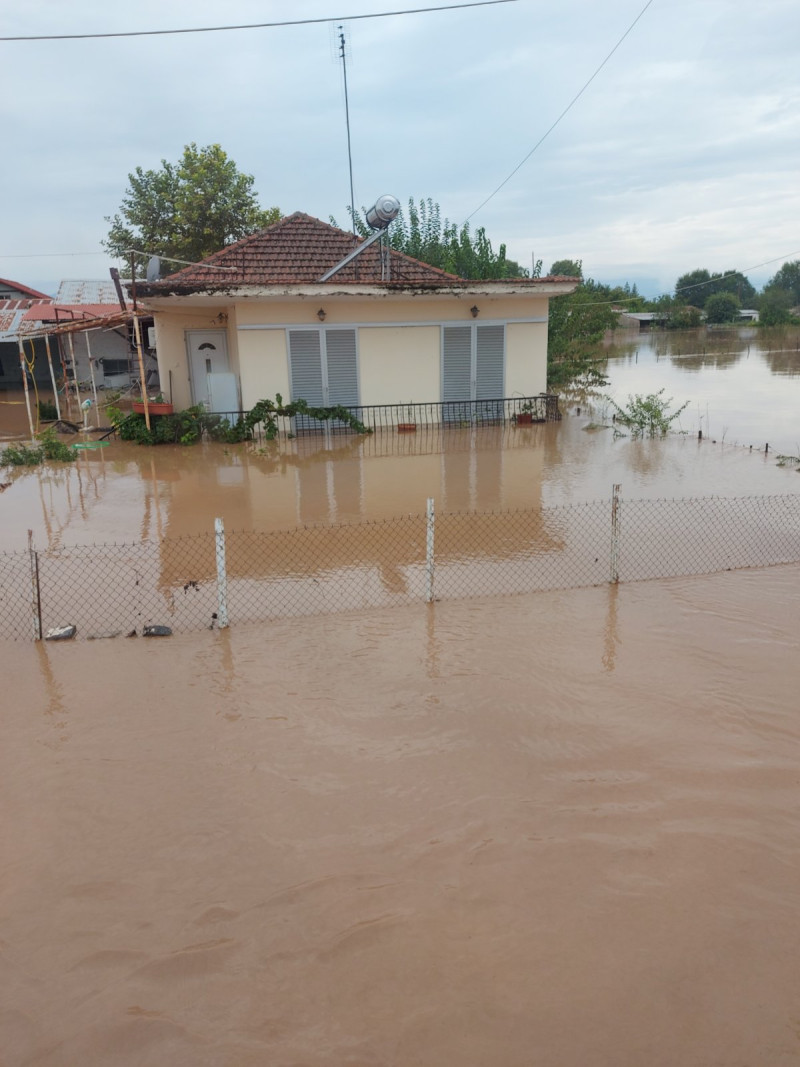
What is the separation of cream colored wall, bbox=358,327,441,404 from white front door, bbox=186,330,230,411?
3.87m

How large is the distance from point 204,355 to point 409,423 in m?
5.73

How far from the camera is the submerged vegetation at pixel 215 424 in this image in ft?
55.0

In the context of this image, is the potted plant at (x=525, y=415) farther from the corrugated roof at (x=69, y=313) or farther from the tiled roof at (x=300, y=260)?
the corrugated roof at (x=69, y=313)

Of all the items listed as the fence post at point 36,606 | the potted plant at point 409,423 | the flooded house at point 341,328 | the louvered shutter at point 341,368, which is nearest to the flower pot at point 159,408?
the flooded house at point 341,328

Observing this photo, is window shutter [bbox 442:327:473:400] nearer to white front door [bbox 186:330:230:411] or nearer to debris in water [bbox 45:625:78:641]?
white front door [bbox 186:330:230:411]

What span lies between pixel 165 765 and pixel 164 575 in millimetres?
3841

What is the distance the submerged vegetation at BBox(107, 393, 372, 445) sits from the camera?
16766mm

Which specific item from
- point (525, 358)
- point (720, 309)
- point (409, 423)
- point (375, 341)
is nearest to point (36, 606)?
point (409, 423)

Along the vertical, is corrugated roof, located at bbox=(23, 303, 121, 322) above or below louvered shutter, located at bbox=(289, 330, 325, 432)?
above

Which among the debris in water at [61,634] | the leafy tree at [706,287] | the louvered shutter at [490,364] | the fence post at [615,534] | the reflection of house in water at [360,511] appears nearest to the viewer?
the debris in water at [61,634]

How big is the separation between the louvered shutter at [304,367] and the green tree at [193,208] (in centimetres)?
1677

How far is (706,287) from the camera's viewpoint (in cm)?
9938

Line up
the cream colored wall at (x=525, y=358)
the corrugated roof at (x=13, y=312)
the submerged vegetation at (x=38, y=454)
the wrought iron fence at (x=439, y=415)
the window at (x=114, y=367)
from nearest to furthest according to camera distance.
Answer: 1. the submerged vegetation at (x=38, y=454)
2. the wrought iron fence at (x=439, y=415)
3. the cream colored wall at (x=525, y=358)
4. the corrugated roof at (x=13, y=312)
5. the window at (x=114, y=367)

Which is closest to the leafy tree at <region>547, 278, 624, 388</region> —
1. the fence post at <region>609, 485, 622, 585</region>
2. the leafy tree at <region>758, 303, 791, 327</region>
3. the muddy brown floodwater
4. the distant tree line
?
the distant tree line
